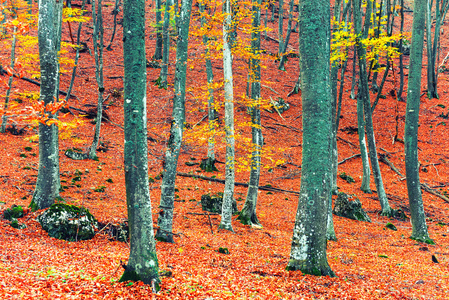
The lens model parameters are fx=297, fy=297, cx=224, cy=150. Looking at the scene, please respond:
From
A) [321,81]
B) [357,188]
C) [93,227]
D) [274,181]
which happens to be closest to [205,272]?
[93,227]

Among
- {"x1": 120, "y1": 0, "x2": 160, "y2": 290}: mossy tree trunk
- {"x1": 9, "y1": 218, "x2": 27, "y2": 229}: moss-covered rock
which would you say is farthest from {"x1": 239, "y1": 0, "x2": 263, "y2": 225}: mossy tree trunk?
{"x1": 9, "y1": 218, "x2": 27, "y2": 229}: moss-covered rock

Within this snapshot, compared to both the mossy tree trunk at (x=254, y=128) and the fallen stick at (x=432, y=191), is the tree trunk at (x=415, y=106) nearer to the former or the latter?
the mossy tree trunk at (x=254, y=128)

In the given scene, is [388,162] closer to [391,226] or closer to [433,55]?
[391,226]

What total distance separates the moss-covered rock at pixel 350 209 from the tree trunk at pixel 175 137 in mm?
8019

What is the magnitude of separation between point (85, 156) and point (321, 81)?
1190 centimetres

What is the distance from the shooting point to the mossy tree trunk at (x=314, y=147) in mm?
4910

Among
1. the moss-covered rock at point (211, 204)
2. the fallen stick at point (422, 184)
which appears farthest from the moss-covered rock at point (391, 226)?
the moss-covered rock at point (211, 204)

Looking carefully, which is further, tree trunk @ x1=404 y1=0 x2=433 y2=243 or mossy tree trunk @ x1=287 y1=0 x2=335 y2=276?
tree trunk @ x1=404 y1=0 x2=433 y2=243

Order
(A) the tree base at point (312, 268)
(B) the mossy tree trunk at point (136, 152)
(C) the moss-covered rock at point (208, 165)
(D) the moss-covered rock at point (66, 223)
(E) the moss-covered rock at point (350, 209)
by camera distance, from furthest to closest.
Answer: (C) the moss-covered rock at point (208, 165) < (E) the moss-covered rock at point (350, 209) < (D) the moss-covered rock at point (66, 223) < (A) the tree base at point (312, 268) < (B) the mossy tree trunk at point (136, 152)

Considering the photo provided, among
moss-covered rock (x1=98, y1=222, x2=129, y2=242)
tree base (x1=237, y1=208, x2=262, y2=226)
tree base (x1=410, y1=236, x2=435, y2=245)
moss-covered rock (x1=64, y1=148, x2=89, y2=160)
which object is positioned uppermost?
moss-covered rock (x1=64, y1=148, x2=89, y2=160)

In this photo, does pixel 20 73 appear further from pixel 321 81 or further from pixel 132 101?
pixel 321 81

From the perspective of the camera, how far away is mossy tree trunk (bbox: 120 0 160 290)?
3.93 m

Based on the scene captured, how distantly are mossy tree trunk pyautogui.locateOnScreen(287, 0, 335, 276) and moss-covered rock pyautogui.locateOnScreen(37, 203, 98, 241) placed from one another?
4459mm

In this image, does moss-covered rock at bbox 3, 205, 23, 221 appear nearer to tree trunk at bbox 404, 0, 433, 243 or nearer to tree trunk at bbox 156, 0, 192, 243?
tree trunk at bbox 156, 0, 192, 243
